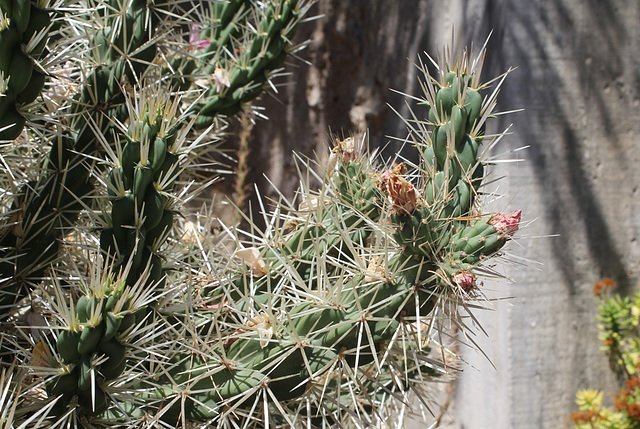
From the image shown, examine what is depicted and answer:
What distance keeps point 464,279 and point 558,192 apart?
1.82 m

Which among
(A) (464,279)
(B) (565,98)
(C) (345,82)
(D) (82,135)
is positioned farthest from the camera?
(C) (345,82)

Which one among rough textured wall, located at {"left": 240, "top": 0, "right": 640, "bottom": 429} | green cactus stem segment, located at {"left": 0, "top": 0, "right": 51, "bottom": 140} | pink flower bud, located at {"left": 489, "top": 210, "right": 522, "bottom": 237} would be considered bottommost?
rough textured wall, located at {"left": 240, "top": 0, "right": 640, "bottom": 429}

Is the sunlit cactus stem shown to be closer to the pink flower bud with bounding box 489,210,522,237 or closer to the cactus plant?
the cactus plant

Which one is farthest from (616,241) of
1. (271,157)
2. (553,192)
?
(271,157)

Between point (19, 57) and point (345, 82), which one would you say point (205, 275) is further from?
point (345, 82)

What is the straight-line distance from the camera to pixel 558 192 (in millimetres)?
2717

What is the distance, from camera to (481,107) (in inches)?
48.3

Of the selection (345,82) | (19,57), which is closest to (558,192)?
(345,82)

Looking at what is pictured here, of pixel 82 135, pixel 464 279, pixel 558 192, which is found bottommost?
pixel 558 192

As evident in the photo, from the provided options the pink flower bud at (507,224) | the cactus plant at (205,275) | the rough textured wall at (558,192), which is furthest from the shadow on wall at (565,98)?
the pink flower bud at (507,224)

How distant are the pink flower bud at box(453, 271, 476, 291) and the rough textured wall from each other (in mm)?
1505

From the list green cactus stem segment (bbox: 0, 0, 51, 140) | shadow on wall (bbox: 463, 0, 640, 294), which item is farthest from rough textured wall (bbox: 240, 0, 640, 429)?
green cactus stem segment (bbox: 0, 0, 51, 140)

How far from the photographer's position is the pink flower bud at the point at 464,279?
1087mm

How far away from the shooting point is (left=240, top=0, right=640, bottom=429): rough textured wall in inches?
104
